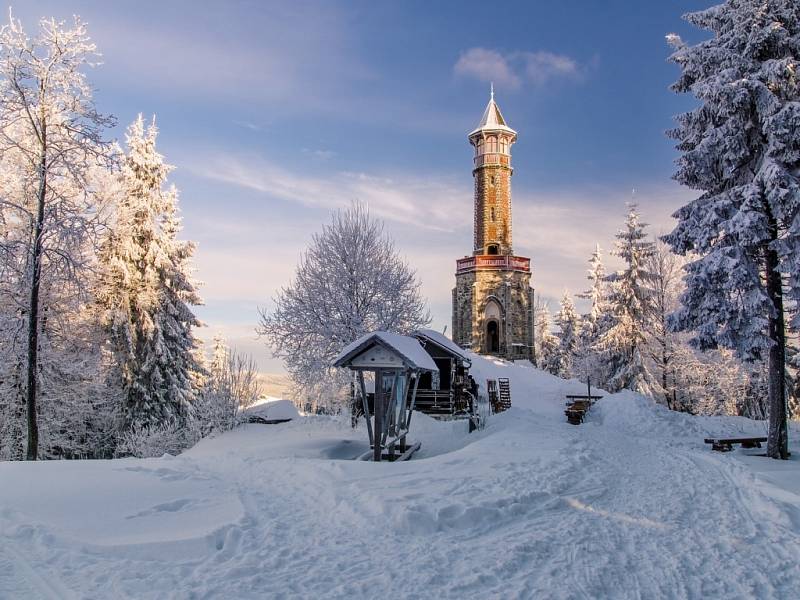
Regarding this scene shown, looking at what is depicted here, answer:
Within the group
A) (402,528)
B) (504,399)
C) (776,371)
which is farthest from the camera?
(504,399)

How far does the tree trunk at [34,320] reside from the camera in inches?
523

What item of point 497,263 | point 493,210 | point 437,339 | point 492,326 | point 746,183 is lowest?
point 437,339

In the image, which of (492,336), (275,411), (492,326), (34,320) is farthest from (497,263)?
(34,320)

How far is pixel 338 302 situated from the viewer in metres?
21.8

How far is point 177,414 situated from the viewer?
878 inches

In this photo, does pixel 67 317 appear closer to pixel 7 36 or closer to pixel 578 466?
pixel 7 36

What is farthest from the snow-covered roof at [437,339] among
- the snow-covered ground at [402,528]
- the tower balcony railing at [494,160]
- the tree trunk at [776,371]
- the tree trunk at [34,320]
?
the tower balcony railing at [494,160]

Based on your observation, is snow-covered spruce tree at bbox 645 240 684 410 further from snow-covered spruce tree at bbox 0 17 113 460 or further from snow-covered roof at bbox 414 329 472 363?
snow-covered spruce tree at bbox 0 17 113 460

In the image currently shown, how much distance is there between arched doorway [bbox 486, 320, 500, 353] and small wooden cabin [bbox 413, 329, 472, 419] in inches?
609

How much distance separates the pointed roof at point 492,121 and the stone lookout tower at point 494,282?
14 cm

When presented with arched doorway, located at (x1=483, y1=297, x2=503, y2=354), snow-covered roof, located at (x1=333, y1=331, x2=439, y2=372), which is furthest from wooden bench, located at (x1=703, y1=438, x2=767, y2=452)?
arched doorway, located at (x1=483, y1=297, x2=503, y2=354)

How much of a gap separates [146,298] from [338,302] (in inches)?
311

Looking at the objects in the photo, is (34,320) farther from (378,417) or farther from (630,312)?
(630,312)

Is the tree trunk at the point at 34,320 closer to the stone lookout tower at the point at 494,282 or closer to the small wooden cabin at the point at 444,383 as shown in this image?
the small wooden cabin at the point at 444,383
